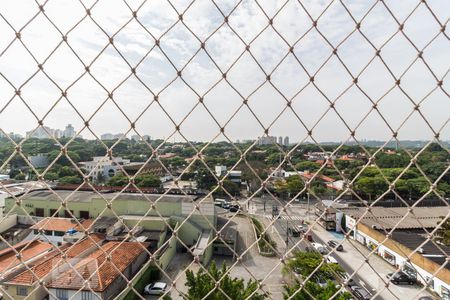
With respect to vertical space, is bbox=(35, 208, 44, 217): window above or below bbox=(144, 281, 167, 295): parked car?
above

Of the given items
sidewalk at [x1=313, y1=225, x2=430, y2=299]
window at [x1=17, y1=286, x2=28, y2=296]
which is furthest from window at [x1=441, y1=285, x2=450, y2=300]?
window at [x1=17, y1=286, x2=28, y2=296]

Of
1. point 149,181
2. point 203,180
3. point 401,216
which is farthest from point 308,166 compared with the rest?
point 149,181

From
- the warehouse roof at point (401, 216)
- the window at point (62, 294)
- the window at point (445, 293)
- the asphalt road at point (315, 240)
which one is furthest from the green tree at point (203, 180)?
the window at point (62, 294)

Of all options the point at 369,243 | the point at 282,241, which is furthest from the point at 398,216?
the point at 282,241

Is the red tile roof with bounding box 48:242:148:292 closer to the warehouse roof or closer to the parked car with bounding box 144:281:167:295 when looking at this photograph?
the parked car with bounding box 144:281:167:295

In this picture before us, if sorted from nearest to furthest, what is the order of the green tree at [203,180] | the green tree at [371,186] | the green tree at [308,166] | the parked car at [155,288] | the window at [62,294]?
1. the window at [62,294]
2. the parked car at [155,288]
3. the green tree at [371,186]
4. the green tree at [203,180]
5. the green tree at [308,166]

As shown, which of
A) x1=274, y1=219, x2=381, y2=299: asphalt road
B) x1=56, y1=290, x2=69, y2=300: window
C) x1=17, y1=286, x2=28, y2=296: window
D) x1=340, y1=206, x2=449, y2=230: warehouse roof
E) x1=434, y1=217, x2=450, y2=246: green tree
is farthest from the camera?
x1=340, y1=206, x2=449, y2=230: warehouse roof

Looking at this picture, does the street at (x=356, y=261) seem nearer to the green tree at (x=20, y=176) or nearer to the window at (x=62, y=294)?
the window at (x=62, y=294)

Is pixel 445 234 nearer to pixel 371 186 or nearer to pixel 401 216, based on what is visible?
pixel 401 216
